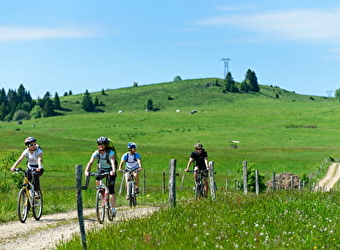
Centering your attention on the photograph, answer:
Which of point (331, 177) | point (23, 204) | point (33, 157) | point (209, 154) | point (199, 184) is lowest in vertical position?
point (331, 177)

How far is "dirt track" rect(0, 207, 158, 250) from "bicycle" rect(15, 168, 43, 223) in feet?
0.74

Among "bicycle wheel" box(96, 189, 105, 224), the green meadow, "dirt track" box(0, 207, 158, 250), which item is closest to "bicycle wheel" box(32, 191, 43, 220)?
"dirt track" box(0, 207, 158, 250)

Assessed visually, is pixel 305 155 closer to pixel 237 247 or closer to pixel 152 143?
pixel 152 143

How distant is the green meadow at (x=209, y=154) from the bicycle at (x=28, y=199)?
2.16 ft

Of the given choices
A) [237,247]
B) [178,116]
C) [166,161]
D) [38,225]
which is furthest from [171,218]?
[178,116]

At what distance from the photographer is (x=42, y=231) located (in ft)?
45.7

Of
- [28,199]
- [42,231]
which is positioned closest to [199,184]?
[28,199]

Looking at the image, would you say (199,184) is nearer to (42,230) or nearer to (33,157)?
(33,157)

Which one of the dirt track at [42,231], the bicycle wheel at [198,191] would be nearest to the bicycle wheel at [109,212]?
the dirt track at [42,231]

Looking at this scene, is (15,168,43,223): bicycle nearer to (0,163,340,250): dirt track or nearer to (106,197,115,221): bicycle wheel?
(0,163,340,250): dirt track

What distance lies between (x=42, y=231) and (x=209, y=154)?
87.4 metres

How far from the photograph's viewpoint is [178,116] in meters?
189

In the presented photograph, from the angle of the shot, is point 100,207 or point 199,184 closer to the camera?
point 100,207

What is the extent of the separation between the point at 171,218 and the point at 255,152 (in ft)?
317
